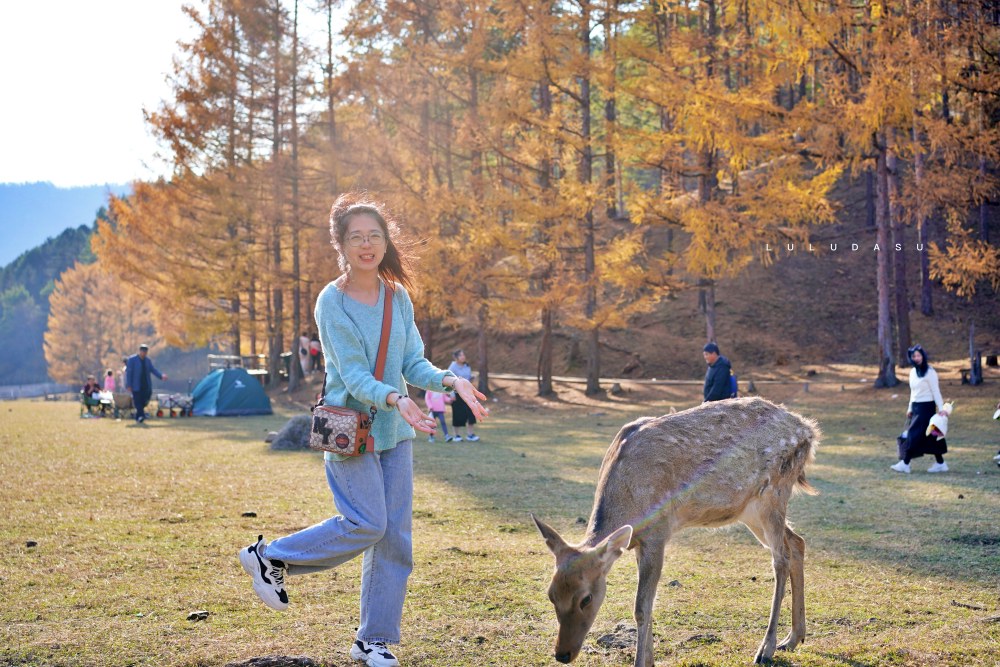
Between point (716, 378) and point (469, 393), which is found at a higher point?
point (469, 393)

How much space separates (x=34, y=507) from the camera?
10680 mm

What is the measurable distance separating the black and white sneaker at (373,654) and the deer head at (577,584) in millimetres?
849

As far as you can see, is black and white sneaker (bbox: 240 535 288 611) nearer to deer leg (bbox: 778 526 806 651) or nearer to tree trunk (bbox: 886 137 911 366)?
deer leg (bbox: 778 526 806 651)

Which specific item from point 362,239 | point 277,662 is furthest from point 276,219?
point 277,662

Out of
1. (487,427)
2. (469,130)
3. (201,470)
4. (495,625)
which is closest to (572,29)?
(469,130)

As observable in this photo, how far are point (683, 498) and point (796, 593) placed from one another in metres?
0.99

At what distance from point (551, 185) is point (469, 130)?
2.84 metres

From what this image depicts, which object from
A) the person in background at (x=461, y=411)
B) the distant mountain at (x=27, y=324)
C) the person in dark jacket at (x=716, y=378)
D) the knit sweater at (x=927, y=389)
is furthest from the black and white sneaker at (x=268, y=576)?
the distant mountain at (x=27, y=324)

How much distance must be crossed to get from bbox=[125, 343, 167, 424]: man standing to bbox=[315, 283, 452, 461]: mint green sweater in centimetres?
2107

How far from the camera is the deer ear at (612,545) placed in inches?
185

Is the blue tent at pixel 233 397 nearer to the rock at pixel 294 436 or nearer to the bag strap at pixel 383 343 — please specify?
the rock at pixel 294 436

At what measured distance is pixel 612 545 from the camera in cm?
473

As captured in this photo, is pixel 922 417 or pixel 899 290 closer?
pixel 922 417

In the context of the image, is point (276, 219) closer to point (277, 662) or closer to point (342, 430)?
point (277, 662)
